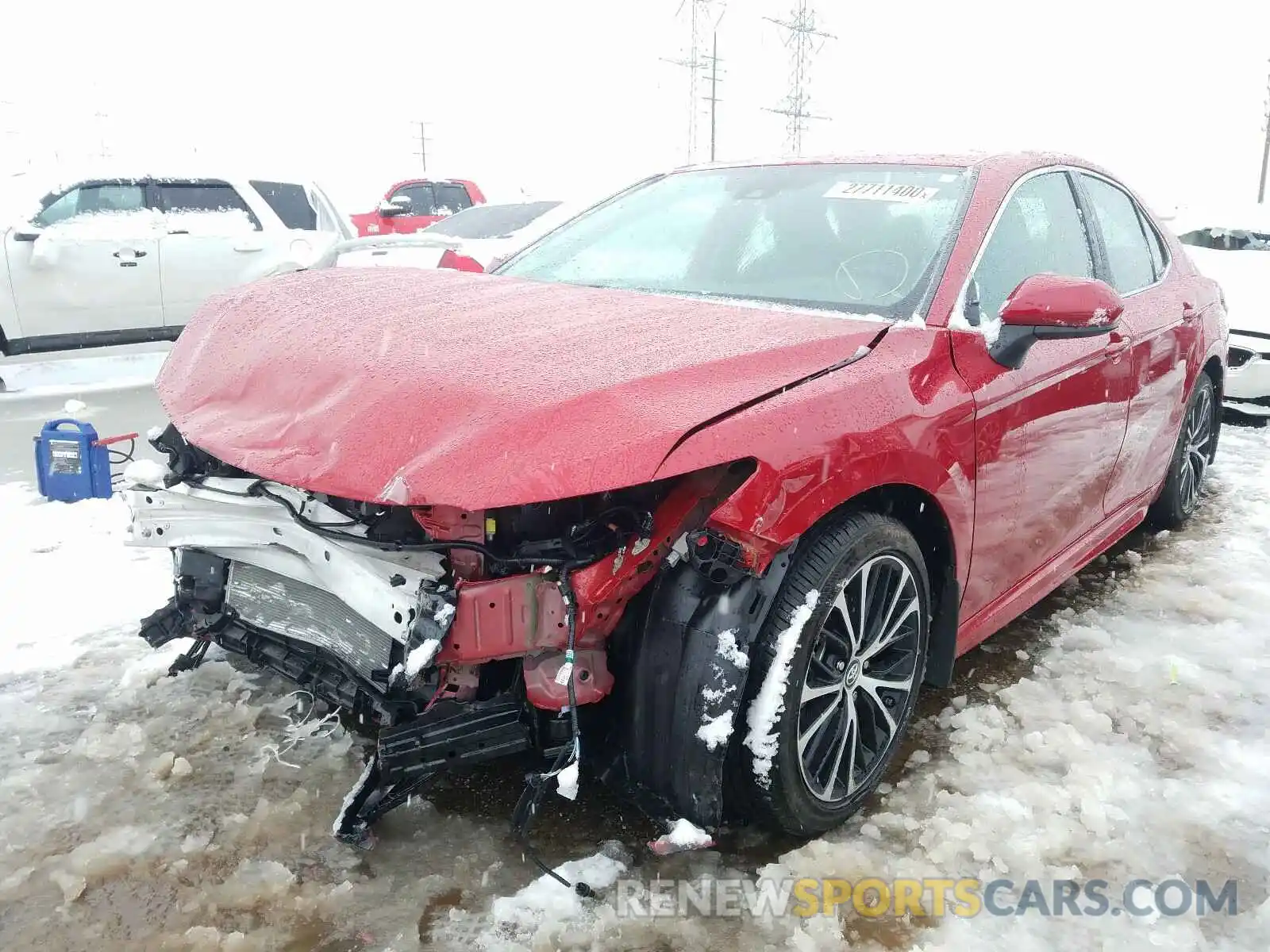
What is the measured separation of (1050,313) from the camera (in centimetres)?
231

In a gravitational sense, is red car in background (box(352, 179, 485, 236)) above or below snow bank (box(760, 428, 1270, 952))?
above

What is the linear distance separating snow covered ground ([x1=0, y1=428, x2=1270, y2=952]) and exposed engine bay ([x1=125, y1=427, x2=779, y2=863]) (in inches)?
7.1

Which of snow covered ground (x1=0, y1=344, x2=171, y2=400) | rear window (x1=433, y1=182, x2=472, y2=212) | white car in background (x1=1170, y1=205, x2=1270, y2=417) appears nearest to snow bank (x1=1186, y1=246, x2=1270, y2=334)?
white car in background (x1=1170, y1=205, x2=1270, y2=417)

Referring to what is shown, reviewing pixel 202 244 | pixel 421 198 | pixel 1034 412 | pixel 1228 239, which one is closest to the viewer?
pixel 1034 412

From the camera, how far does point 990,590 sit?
8.80 feet

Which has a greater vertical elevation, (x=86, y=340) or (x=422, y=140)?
(x=422, y=140)

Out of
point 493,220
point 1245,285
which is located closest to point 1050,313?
point 1245,285

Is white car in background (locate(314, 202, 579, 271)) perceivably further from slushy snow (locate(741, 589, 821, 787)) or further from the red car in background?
the red car in background

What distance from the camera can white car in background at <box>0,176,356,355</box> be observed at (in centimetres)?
715

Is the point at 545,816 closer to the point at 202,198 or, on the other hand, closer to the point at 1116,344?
the point at 1116,344

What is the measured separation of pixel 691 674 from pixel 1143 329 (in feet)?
7.66

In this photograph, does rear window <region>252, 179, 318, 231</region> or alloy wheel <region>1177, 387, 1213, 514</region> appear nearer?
alloy wheel <region>1177, 387, 1213, 514</region>

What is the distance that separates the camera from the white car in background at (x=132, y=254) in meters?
7.15

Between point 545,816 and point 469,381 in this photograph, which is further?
point 545,816
